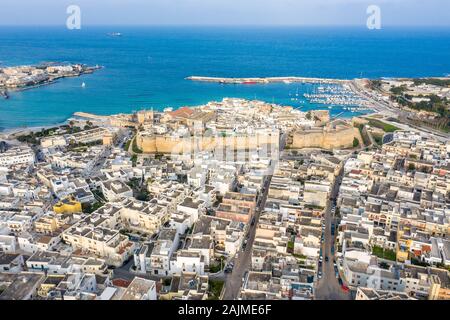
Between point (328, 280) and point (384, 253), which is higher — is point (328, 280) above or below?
below

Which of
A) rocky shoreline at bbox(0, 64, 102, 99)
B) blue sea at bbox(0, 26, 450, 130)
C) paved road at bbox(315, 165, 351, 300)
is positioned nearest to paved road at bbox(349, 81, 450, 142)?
blue sea at bbox(0, 26, 450, 130)

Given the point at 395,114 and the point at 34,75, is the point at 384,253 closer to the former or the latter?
the point at 395,114

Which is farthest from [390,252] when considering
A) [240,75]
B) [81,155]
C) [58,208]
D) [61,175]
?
[240,75]

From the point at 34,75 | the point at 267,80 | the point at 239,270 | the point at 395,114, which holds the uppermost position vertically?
the point at 34,75

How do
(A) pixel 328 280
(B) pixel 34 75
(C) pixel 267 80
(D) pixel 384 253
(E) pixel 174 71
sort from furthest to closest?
(E) pixel 174 71, (C) pixel 267 80, (B) pixel 34 75, (D) pixel 384 253, (A) pixel 328 280

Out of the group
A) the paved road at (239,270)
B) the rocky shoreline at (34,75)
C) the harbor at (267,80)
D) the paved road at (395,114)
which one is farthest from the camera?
the harbor at (267,80)

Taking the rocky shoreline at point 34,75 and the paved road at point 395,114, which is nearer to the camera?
the paved road at point 395,114

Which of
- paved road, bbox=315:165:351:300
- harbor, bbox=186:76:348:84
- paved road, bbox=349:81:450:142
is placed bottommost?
paved road, bbox=315:165:351:300

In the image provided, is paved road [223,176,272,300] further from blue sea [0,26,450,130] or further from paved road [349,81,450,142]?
blue sea [0,26,450,130]

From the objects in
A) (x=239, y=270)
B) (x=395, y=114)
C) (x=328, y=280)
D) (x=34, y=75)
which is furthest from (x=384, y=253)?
(x=34, y=75)

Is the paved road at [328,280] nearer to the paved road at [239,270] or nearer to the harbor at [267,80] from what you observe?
the paved road at [239,270]

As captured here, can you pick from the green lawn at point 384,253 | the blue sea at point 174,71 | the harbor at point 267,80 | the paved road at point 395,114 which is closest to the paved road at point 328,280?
the green lawn at point 384,253
